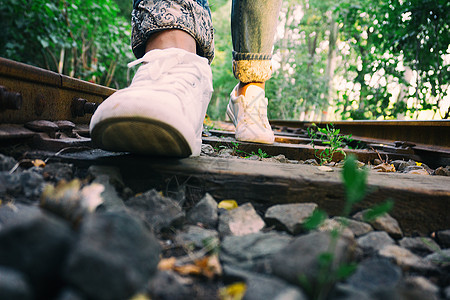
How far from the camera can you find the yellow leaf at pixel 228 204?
3.24 feet

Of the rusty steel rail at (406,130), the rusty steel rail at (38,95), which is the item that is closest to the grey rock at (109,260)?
the rusty steel rail at (38,95)

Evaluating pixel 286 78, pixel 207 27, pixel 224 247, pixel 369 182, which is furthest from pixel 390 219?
pixel 286 78

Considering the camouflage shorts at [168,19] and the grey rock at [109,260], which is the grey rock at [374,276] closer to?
the grey rock at [109,260]

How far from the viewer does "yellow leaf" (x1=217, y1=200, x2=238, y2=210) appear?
3.24ft

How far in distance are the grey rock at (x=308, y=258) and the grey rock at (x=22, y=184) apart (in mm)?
671

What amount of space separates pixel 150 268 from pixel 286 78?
1251cm

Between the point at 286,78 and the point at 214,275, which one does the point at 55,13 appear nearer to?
the point at 214,275

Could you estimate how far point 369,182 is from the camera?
1007mm

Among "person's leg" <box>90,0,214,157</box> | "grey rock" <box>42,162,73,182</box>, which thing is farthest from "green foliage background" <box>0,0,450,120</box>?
"grey rock" <box>42,162,73,182</box>

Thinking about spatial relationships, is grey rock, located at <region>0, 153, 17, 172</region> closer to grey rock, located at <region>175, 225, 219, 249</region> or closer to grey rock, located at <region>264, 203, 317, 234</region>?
grey rock, located at <region>175, 225, 219, 249</region>

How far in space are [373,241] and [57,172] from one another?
3.16 feet

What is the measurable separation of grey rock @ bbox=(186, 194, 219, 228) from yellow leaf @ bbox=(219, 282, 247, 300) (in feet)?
0.95

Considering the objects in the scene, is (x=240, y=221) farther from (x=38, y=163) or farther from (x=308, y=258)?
(x=38, y=163)

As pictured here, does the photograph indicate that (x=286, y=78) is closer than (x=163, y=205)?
No
